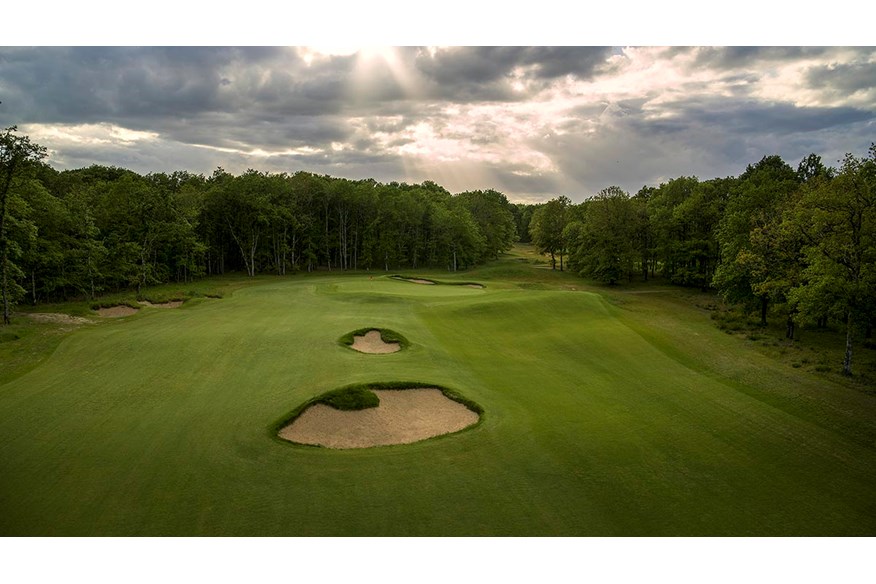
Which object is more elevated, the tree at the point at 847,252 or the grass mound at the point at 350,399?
the tree at the point at 847,252

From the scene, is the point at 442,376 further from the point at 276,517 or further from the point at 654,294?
the point at 654,294

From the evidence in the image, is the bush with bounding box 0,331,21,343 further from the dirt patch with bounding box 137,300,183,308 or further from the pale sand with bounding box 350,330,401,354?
the pale sand with bounding box 350,330,401,354

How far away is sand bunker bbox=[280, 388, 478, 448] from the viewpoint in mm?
16438

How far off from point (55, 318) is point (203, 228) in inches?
1632

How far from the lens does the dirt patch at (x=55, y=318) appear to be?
112 ft

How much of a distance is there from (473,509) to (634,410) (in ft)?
33.6

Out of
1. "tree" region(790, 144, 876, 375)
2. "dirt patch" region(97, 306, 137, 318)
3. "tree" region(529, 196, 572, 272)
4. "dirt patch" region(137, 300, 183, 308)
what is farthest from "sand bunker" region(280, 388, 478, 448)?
"tree" region(529, 196, 572, 272)

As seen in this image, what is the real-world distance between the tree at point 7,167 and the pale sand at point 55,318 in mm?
1519

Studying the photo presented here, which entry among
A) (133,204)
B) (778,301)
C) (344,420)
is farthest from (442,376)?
(133,204)

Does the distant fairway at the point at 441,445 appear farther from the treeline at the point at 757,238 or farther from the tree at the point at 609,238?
the tree at the point at 609,238

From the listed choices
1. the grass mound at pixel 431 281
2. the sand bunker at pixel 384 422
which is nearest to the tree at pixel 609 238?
the grass mound at pixel 431 281

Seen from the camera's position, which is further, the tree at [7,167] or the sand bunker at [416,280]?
the sand bunker at [416,280]

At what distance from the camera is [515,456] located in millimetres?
15195

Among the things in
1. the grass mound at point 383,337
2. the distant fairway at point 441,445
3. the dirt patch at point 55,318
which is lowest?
the distant fairway at point 441,445
